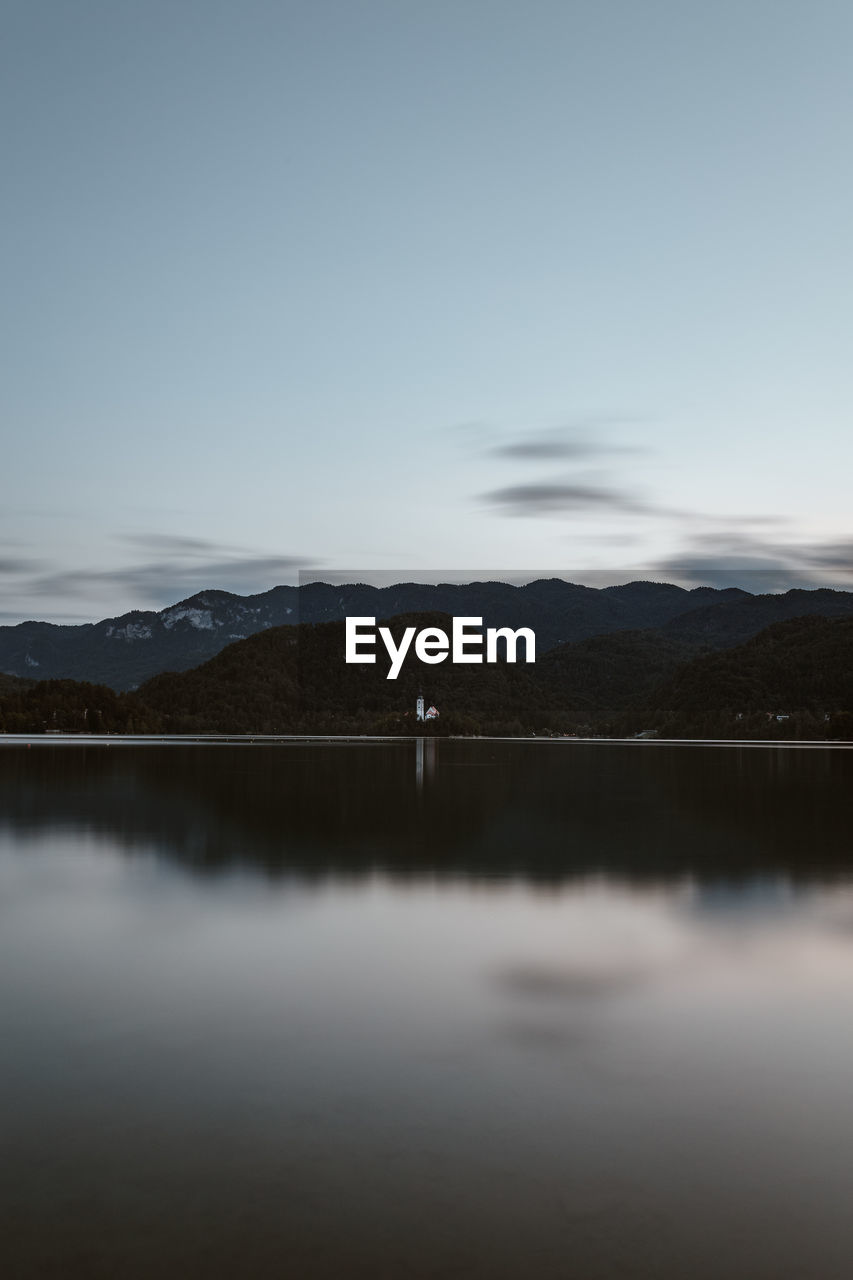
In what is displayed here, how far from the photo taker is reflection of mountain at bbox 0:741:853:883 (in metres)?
20.8

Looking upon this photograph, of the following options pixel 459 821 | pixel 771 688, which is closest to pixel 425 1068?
pixel 459 821

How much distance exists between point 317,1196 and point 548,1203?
1.20m

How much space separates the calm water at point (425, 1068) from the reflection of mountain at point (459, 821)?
0.46 m

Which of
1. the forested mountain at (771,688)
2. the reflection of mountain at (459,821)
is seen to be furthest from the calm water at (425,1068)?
the forested mountain at (771,688)

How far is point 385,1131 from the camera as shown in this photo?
22.6ft

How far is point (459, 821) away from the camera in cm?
2931

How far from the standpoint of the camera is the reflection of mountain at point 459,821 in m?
20.8

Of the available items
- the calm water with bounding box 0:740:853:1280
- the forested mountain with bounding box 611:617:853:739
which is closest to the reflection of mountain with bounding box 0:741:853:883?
the calm water with bounding box 0:740:853:1280

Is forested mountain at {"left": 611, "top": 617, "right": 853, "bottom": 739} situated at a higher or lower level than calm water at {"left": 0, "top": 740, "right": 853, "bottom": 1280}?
higher

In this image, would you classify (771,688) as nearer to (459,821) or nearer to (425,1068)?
(459,821)

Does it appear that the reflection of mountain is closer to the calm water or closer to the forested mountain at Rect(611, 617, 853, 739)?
the calm water

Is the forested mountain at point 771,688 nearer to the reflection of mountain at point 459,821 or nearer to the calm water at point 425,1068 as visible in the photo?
the reflection of mountain at point 459,821

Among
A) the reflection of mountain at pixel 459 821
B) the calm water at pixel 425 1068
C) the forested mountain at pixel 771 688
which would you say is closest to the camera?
the calm water at pixel 425 1068

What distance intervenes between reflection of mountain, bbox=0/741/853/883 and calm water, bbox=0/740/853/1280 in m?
0.46
